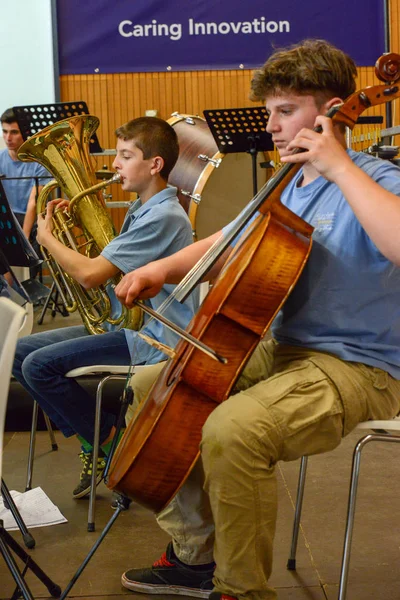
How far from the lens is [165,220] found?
2.48m

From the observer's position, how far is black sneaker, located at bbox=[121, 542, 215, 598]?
199 centimetres

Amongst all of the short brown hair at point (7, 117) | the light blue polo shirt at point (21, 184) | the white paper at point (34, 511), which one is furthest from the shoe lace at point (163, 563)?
the short brown hair at point (7, 117)

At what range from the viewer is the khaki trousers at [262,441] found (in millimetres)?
1532

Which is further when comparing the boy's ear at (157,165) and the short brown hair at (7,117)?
the short brown hair at (7,117)

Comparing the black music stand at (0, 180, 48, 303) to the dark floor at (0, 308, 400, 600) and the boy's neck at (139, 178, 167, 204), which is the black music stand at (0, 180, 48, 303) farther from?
the dark floor at (0, 308, 400, 600)

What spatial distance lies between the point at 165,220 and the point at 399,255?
1096 mm

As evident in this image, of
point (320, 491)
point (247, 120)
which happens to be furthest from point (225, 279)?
point (247, 120)

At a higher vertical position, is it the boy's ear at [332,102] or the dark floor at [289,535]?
the boy's ear at [332,102]

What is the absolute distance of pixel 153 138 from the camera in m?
2.70

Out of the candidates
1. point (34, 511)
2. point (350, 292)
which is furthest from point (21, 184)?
point (350, 292)

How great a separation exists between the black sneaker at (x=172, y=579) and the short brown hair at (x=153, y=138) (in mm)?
1282

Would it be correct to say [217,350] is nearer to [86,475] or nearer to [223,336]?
[223,336]

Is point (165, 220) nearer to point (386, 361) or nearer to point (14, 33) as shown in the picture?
point (386, 361)

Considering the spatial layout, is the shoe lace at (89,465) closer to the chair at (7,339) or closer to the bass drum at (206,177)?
the chair at (7,339)
